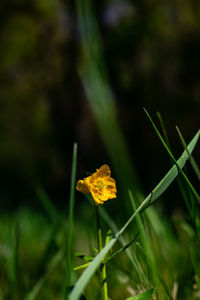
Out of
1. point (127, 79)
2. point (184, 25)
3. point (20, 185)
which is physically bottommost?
point (20, 185)

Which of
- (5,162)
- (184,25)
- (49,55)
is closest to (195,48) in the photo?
(184,25)

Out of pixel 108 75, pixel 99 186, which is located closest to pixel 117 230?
pixel 99 186

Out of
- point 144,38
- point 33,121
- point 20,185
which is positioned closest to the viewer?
point 144,38

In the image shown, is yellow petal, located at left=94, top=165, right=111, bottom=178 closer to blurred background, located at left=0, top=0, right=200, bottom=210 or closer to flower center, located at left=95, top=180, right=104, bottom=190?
flower center, located at left=95, top=180, right=104, bottom=190

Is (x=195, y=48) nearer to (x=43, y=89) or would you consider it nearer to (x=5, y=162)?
(x=43, y=89)

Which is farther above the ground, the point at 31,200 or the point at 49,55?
the point at 49,55

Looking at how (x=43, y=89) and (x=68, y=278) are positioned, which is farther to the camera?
(x=43, y=89)

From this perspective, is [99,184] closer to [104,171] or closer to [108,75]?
[104,171]
